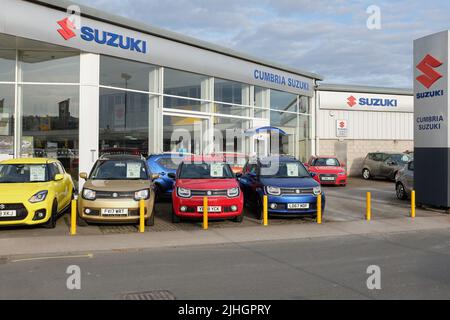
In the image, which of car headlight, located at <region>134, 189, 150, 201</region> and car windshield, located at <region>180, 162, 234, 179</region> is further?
car windshield, located at <region>180, 162, 234, 179</region>

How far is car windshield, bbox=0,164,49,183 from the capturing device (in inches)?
400

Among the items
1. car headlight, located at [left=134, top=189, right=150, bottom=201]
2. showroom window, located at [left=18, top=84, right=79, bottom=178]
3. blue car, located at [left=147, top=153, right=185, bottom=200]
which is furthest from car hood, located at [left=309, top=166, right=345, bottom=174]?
car headlight, located at [left=134, top=189, right=150, bottom=201]

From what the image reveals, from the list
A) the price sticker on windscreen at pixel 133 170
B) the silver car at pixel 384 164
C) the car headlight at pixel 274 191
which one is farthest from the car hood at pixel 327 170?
the price sticker on windscreen at pixel 133 170

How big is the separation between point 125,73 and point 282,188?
856cm

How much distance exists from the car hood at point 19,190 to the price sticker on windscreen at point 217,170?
4.00 metres

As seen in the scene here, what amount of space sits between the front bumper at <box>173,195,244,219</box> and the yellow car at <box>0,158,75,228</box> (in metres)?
2.79

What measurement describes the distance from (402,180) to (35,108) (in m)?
13.3

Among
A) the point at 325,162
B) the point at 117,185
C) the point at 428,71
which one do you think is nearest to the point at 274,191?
the point at 117,185

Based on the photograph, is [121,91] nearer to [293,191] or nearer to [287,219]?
[287,219]

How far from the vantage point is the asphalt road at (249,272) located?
541cm

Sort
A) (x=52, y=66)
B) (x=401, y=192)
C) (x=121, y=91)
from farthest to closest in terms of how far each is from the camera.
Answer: (x=121, y=91), (x=401, y=192), (x=52, y=66)

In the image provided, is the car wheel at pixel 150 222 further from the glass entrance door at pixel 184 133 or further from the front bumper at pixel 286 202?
the glass entrance door at pixel 184 133

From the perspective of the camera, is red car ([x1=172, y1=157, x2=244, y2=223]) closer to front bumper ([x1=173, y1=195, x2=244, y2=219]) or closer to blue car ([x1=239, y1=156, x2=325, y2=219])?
front bumper ([x1=173, y1=195, x2=244, y2=219])

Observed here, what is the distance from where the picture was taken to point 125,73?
53.6ft
